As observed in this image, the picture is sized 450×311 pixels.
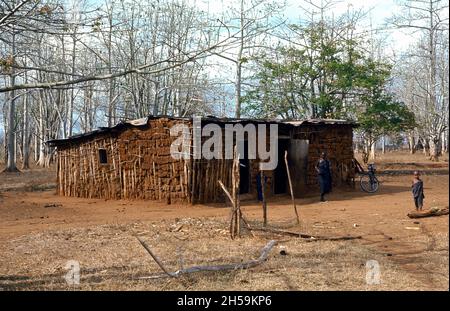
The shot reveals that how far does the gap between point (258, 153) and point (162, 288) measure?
10.3m

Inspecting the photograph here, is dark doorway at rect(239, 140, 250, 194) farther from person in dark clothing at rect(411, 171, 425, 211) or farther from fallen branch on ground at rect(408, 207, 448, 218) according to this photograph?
fallen branch on ground at rect(408, 207, 448, 218)

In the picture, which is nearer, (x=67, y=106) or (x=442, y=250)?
(x=442, y=250)

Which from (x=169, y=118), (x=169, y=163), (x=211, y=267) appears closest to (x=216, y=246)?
(x=211, y=267)

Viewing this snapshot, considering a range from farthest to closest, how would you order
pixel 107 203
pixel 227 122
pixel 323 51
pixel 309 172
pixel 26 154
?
pixel 26 154 → pixel 323 51 → pixel 309 172 → pixel 107 203 → pixel 227 122

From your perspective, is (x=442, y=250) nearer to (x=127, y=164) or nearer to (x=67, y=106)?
(x=127, y=164)

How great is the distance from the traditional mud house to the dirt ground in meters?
0.71

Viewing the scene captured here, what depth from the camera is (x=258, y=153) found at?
15.8 m

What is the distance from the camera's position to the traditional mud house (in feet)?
49.1

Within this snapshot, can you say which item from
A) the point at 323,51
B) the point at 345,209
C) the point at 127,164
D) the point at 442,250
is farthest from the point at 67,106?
the point at 442,250

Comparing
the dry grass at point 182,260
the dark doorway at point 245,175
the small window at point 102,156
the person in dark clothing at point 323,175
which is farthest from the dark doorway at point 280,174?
the dry grass at point 182,260

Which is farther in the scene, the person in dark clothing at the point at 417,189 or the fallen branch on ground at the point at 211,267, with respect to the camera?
the person in dark clothing at the point at 417,189

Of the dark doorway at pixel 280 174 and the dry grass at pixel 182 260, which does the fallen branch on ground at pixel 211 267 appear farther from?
the dark doorway at pixel 280 174

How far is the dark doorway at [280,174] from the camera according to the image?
17.3 metres

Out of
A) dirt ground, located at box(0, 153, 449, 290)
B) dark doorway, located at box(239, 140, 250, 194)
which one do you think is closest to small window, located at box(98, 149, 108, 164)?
dirt ground, located at box(0, 153, 449, 290)
